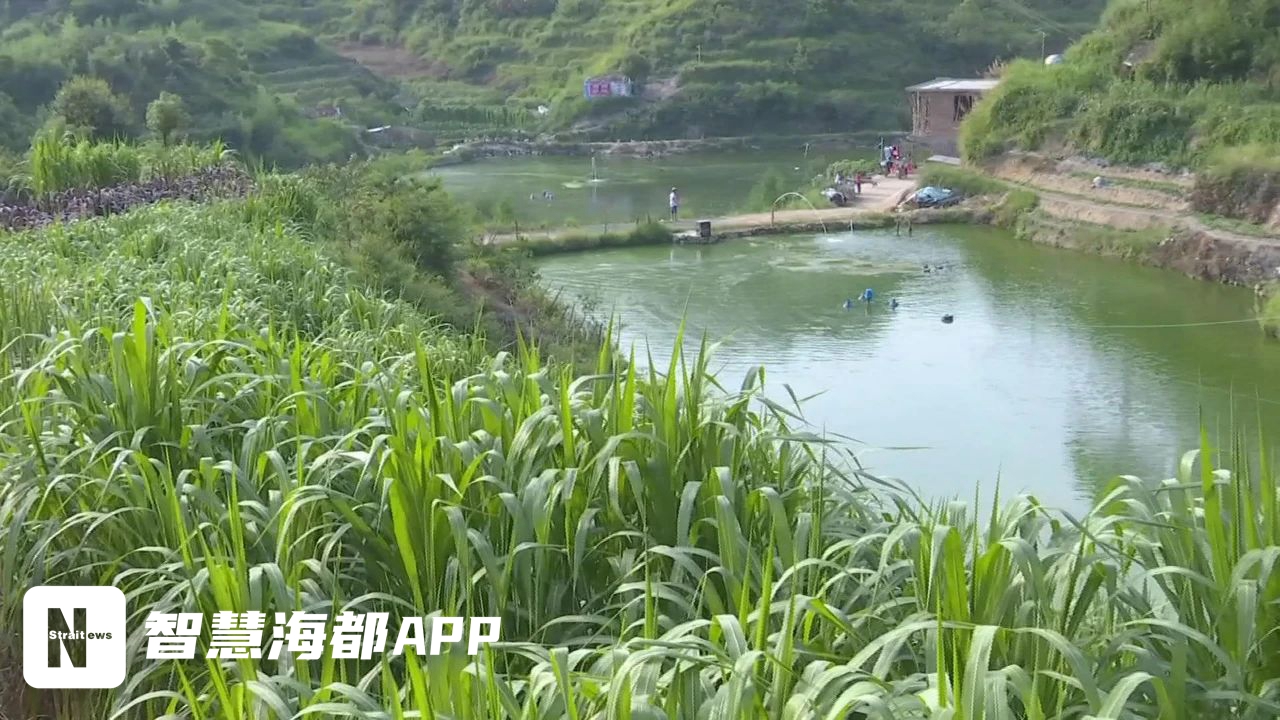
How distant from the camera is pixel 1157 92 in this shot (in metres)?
19.6

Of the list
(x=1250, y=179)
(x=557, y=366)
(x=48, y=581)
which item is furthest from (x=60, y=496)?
(x=1250, y=179)

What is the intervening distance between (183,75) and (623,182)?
32.3 feet

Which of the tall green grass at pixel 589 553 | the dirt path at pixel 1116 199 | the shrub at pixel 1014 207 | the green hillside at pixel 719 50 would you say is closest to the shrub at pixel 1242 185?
the dirt path at pixel 1116 199

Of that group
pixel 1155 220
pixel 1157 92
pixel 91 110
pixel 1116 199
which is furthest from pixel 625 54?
pixel 91 110

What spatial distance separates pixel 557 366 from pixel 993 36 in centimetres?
3979

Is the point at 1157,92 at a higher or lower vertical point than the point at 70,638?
higher

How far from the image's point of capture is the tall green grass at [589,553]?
1931mm

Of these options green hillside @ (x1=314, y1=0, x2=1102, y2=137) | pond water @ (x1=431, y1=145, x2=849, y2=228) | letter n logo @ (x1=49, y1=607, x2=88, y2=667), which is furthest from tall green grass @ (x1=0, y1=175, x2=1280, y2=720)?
green hillside @ (x1=314, y1=0, x2=1102, y2=137)

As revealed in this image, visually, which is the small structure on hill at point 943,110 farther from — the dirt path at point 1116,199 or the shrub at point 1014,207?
the shrub at point 1014,207

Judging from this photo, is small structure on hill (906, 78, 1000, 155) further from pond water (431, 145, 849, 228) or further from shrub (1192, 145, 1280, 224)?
shrub (1192, 145, 1280, 224)

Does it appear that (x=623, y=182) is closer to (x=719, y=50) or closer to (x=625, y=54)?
(x=625, y=54)

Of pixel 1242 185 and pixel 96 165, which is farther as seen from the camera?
pixel 1242 185

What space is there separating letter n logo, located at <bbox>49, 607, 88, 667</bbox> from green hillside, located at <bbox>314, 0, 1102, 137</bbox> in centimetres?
3503

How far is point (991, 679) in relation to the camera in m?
1.78
